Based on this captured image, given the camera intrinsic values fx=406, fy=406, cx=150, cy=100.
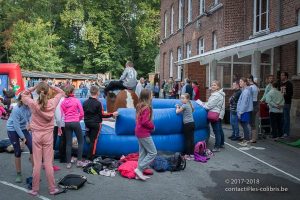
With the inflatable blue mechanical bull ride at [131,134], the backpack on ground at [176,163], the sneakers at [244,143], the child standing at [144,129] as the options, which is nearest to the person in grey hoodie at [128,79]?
the inflatable blue mechanical bull ride at [131,134]

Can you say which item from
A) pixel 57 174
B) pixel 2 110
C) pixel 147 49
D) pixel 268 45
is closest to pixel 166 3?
pixel 147 49

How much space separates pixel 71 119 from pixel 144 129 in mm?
1806

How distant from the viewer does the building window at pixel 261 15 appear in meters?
17.6

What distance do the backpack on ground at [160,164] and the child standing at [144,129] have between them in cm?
57

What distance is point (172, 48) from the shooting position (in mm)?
32000

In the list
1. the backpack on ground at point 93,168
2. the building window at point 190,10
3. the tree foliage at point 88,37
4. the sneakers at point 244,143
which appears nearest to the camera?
the backpack on ground at point 93,168

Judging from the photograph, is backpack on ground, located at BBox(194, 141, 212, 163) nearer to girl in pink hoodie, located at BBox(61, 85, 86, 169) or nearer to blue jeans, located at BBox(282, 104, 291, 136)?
girl in pink hoodie, located at BBox(61, 85, 86, 169)

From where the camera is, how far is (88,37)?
47.6m

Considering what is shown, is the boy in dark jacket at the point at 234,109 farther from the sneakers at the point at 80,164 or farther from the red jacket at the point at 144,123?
the sneakers at the point at 80,164

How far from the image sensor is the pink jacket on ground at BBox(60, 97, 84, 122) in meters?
8.41

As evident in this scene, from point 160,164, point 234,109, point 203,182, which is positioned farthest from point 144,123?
point 234,109

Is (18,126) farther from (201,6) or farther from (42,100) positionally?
(201,6)

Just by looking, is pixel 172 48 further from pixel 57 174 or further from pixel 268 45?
pixel 57 174

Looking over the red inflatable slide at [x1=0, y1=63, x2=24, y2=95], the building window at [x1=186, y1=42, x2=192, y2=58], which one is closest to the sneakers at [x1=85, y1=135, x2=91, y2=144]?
the red inflatable slide at [x1=0, y1=63, x2=24, y2=95]
